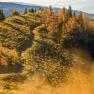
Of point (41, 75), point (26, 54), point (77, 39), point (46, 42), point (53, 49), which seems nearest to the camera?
point (41, 75)

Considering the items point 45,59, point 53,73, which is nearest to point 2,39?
point 45,59

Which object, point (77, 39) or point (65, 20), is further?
point (65, 20)

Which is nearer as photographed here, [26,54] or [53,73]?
[53,73]

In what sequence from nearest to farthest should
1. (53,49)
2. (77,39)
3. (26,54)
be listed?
(26,54) → (53,49) → (77,39)

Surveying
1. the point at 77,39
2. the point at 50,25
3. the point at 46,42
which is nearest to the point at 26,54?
the point at 46,42

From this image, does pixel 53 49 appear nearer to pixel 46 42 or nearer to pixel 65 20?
pixel 46 42

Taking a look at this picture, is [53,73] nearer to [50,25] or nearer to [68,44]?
[68,44]

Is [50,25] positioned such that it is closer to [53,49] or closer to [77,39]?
[77,39]

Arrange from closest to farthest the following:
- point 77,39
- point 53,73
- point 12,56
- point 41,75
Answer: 1. point 41,75
2. point 53,73
3. point 12,56
4. point 77,39

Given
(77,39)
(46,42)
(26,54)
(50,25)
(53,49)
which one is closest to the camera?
(26,54)
